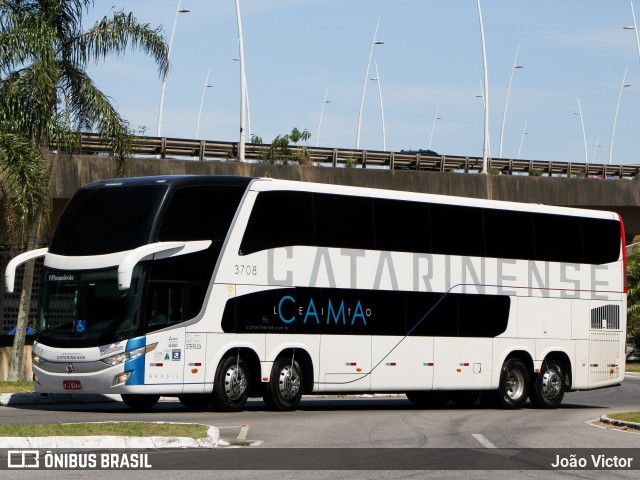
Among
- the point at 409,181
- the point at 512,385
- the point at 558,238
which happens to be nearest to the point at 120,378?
the point at 512,385

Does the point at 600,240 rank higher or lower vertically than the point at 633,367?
higher

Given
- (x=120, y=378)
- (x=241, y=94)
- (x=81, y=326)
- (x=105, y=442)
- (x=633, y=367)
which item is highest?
(x=241, y=94)

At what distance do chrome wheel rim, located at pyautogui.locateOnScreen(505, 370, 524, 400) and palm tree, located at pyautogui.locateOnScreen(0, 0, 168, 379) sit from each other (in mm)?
11075

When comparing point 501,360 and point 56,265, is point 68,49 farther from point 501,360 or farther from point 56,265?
point 501,360

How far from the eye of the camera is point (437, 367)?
2494cm

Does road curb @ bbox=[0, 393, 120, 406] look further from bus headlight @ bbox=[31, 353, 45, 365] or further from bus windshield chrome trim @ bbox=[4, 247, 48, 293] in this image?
bus windshield chrome trim @ bbox=[4, 247, 48, 293]

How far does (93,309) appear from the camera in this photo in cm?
2062

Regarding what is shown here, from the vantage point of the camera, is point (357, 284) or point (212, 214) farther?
point (357, 284)

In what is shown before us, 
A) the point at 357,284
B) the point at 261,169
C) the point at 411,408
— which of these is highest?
the point at 261,169

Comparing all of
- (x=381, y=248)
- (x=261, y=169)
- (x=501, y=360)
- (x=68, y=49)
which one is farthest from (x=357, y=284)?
(x=261, y=169)

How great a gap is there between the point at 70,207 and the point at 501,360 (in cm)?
990

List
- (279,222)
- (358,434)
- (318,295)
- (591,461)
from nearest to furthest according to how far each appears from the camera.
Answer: (591,461) < (358,434) < (279,222) < (318,295)

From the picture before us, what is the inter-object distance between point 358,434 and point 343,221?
21.0ft

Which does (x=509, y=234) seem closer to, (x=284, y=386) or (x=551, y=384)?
(x=551, y=384)
